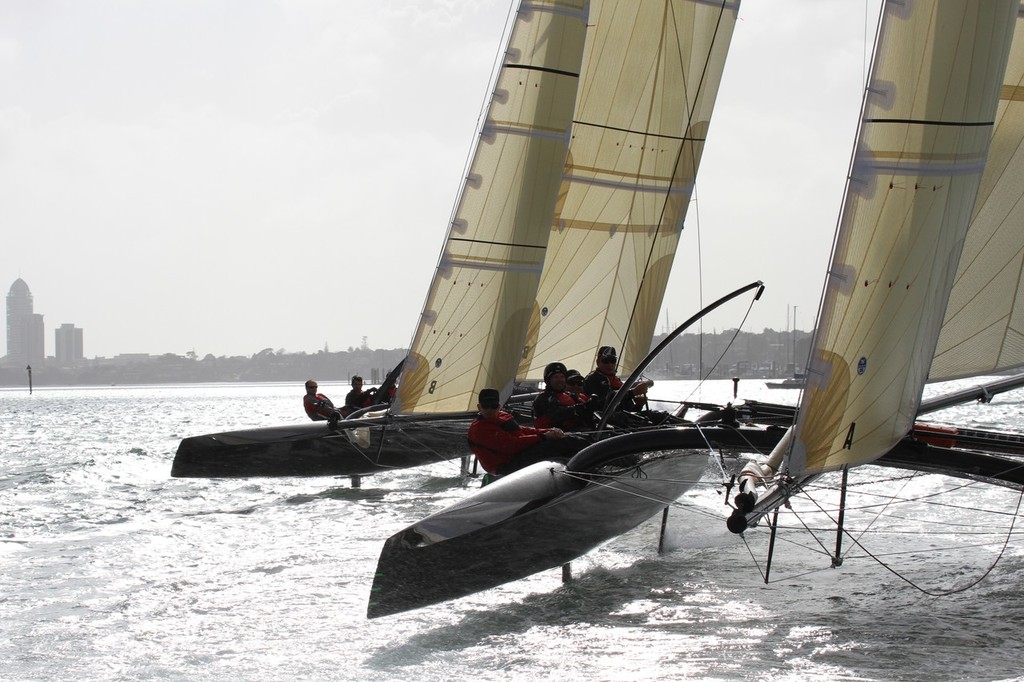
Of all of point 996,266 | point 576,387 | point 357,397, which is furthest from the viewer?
point 357,397

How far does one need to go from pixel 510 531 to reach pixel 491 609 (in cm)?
42

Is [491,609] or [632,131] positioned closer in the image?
[491,609]

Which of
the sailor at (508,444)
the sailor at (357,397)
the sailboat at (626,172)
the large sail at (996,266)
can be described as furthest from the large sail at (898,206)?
the sailor at (357,397)

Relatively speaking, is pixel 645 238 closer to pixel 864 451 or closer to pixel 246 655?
pixel 864 451

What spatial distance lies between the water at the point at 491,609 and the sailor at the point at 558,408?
92 cm

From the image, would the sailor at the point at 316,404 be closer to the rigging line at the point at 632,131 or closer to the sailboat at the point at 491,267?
the sailboat at the point at 491,267

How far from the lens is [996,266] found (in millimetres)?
7008

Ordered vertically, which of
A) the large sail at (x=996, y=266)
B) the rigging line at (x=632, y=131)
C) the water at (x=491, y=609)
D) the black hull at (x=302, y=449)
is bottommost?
the water at (x=491, y=609)

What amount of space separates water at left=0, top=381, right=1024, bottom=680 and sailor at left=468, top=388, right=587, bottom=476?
0.73 meters

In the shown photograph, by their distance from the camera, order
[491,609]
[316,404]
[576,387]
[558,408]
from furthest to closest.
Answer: [316,404], [576,387], [558,408], [491,609]

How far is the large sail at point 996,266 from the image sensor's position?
6.98 m

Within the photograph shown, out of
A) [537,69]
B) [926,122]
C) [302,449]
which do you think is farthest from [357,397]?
→ [926,122]

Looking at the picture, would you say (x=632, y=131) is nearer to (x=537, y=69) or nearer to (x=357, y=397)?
(x=537, y=69)

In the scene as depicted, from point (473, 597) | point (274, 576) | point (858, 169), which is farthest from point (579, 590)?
point (858, 169)
